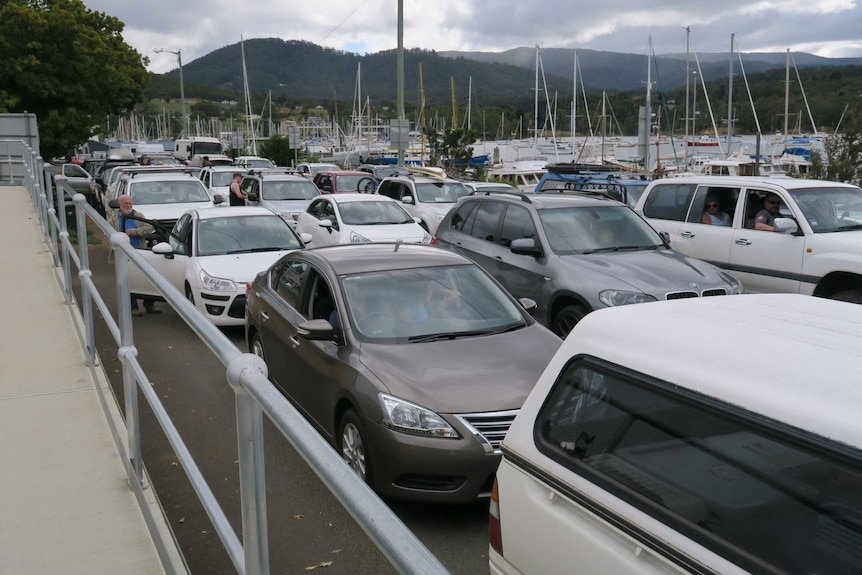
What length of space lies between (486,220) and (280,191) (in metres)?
11.0

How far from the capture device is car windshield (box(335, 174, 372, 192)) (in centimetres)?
2344

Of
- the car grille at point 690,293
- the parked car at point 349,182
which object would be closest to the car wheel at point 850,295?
the car grille at point 690,293

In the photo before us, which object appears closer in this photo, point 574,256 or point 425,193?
point 574,256

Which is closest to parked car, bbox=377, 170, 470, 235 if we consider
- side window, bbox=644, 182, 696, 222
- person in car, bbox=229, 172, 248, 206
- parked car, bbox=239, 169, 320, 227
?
parked car, bbox=239, 169, 320, 227

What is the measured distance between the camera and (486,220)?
35.8 feet

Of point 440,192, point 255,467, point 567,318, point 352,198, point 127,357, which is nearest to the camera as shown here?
point 255,467

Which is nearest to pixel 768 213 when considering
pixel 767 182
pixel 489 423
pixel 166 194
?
pixel 767 182

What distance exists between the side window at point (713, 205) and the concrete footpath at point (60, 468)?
27.5 feet

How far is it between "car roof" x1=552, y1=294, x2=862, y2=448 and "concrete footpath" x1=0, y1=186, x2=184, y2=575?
1930 millimetres

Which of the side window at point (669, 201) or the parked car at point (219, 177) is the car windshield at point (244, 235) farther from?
the parked car at point (219, 177)

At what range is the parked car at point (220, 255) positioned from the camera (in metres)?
10.4

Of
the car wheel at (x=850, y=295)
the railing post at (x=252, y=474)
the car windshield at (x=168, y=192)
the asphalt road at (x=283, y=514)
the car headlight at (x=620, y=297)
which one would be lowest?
the asphalt road at (x=283, y=514)

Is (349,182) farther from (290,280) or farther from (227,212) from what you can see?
(290,280)

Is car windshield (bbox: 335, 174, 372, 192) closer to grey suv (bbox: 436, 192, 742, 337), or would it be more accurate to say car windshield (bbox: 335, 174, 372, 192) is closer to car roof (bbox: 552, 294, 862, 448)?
grey suv (bbox: 436, 192, 742, 337)
